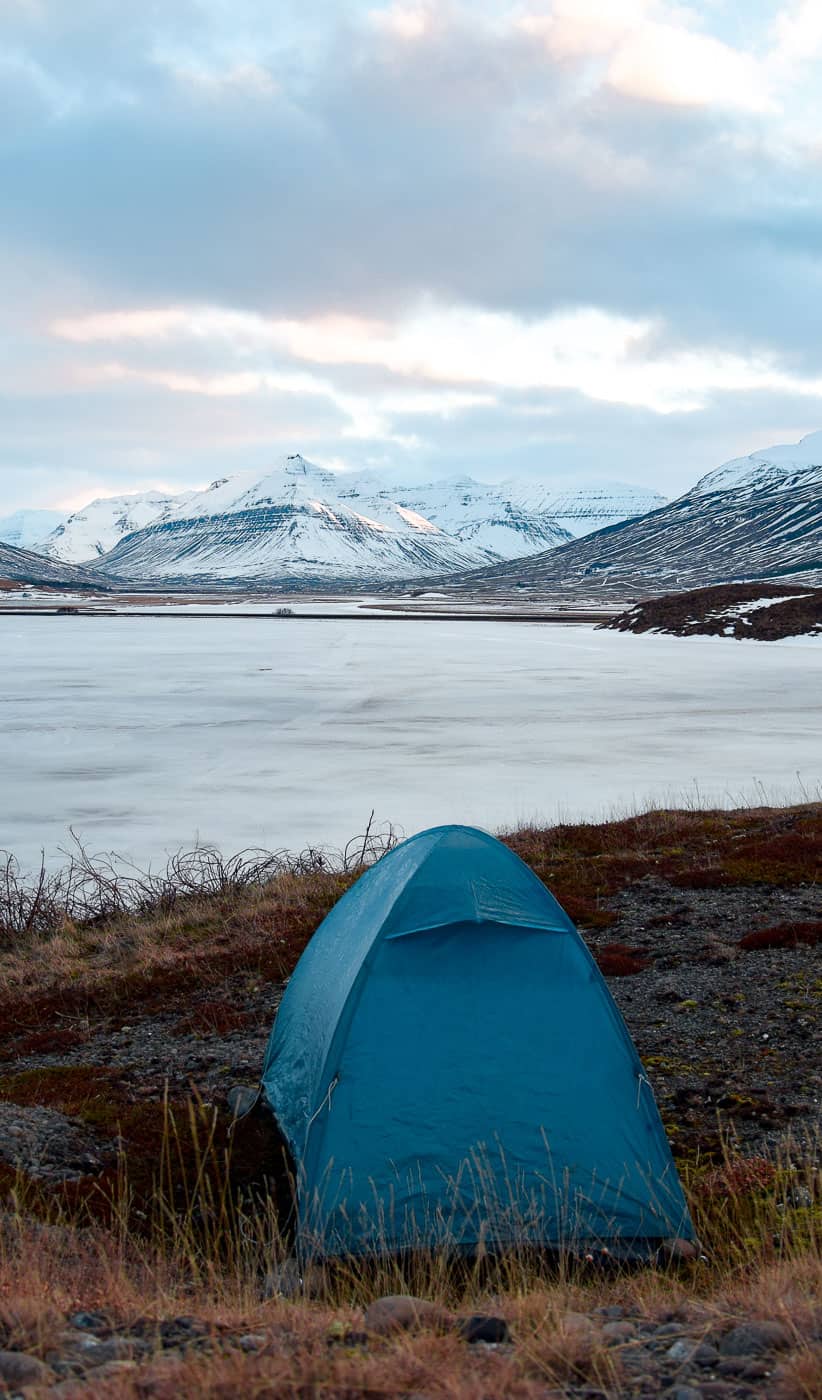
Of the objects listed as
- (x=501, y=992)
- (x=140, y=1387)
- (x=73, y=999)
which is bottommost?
(x=73, y=999)

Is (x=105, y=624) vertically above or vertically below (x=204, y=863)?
above

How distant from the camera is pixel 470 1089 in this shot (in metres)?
5.91

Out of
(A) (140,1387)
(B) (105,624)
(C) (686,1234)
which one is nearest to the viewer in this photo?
(A) (140,1387)

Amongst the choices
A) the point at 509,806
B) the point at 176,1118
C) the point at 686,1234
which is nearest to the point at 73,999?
the point at 176,1118

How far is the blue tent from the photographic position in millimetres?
5508

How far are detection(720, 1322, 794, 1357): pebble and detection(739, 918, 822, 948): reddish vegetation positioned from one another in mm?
6801

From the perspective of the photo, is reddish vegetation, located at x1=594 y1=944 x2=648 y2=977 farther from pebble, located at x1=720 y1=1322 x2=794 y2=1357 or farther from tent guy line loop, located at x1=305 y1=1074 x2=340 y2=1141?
pebble, located at x1=720 y1=1322 x2=794 y2=1357

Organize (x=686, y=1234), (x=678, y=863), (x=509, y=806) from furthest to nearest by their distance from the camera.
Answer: (x=509, y=806)
(x=678, y=863)
(x=686, y=1234)

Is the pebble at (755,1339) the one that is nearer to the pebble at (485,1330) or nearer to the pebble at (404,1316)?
the pebble at (485,1330)

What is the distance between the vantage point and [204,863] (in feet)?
44.4

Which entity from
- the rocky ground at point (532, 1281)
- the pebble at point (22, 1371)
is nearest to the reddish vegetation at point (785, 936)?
the rocky ground at point (532, 1281)

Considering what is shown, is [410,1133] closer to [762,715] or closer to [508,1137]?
[508,1137]

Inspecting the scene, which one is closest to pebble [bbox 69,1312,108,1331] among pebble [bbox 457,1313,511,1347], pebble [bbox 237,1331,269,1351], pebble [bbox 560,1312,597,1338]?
pebble [bbox 237,1331,269,1351]

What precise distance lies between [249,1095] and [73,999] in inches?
125
